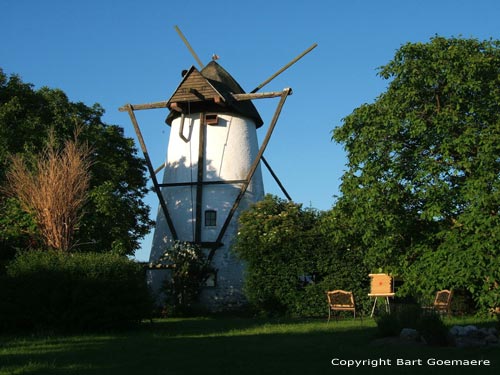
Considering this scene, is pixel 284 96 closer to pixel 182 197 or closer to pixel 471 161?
pixel 182 197

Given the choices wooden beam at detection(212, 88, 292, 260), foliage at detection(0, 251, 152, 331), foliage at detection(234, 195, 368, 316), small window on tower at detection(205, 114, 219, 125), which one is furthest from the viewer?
small window on tower at detection(205, 114, 219, 125)

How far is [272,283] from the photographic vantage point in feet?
73.5

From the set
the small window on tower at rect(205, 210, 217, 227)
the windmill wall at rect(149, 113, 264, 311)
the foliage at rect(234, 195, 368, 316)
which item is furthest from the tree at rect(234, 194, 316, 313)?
Answer: the small window on tower at rect(205, 210, 217, 227)

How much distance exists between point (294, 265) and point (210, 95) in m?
9.48

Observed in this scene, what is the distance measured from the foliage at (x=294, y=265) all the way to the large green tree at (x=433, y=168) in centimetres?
234

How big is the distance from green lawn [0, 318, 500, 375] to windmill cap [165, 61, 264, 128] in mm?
15009

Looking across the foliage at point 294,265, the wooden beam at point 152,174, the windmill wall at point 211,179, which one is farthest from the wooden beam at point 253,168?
the foliage at point 294,265

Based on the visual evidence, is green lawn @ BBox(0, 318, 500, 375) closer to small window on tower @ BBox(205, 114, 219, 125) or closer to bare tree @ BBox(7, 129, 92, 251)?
bare tree @ BBox(7, 129, 92, 251)

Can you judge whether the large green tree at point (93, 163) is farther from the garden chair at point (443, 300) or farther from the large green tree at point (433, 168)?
the garden chair at point (443, 300)

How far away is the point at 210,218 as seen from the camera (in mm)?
28438

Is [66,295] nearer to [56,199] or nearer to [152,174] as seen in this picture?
[56,199]

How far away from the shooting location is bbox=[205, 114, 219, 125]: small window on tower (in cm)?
2931

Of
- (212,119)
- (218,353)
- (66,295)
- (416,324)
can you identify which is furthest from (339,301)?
(212,119)

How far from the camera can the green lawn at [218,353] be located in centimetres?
905
